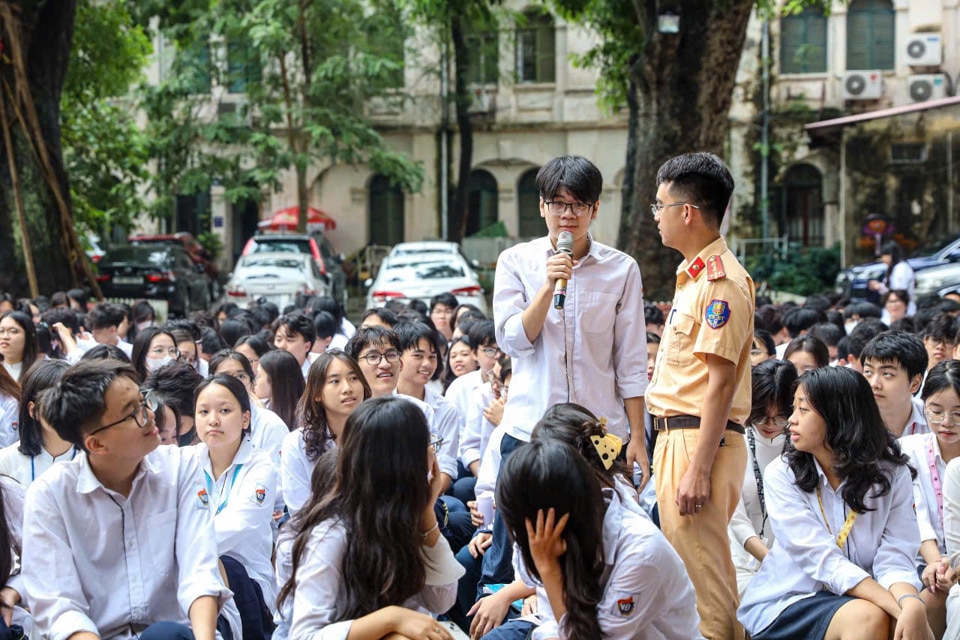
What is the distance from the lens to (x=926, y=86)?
2277 cm

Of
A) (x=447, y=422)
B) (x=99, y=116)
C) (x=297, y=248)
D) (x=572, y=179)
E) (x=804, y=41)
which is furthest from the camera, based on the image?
(x=804, y=41)

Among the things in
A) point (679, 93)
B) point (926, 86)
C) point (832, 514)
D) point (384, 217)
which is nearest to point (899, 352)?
point (832, 514)

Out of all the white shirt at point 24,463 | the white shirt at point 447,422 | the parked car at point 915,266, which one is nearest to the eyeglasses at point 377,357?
the white shirt at point 447,422

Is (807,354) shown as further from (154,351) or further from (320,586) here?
(154,351)

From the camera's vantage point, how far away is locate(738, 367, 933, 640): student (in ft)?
12.5

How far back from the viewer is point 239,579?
4.16 metres

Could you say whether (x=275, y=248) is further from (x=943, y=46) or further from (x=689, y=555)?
(x=689, y=555)

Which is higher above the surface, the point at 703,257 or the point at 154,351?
the point at 703,257

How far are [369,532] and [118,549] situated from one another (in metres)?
0.83

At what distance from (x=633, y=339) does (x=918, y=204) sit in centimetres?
1573

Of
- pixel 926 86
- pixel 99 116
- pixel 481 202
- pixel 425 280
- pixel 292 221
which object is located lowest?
pixel 425 280

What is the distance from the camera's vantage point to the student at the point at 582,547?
3.01m

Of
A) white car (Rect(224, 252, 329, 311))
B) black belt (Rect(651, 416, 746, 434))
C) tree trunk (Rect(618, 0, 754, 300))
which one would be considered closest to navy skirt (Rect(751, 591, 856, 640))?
black belt (Rect(651, 416, 746, 434))

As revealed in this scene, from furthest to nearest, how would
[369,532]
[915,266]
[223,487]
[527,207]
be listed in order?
[527,207] < [915,266] < [223,487] < [369,532]
